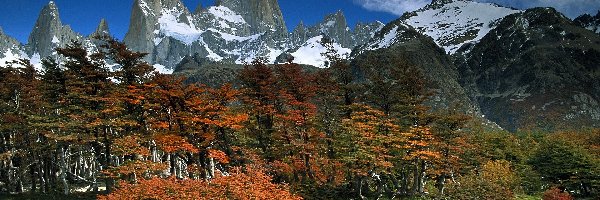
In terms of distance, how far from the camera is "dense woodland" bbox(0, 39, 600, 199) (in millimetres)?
34875

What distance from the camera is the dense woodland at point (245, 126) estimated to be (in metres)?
34.9

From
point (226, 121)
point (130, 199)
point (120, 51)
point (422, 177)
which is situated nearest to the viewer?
point (130, 199)

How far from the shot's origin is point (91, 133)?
126ft

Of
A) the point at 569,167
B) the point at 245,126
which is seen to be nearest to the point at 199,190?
the point at 245,126

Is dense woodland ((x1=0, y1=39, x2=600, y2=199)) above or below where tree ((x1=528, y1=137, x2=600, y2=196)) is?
above

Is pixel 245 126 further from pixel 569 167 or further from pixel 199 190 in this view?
pixel 569 167

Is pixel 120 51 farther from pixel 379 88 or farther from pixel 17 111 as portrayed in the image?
pixel 379 88

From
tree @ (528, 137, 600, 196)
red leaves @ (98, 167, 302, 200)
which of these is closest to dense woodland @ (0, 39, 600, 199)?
red leaves @ (98, 167, 302, 200)

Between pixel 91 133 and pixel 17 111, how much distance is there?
8.81 metres

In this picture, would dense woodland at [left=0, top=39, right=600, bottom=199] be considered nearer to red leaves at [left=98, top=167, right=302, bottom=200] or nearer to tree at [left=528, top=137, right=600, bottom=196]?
red leaves at [left=98, top=167, right=302, bottom=200]

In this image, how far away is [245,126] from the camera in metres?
43.7

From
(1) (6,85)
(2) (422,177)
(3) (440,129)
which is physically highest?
(1) (6,85)

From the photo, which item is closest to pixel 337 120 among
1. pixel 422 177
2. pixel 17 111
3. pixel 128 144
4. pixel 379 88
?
pixel 379 88

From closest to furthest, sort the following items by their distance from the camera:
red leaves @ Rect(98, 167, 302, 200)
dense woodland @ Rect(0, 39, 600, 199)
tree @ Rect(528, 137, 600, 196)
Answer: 1. red leaves @ Rect(98, 167, 302, 200)
2. dense woodland @ Rect(0, 39, 600, 199)
3. tree @ Rect(528, 137, 600, 196)
